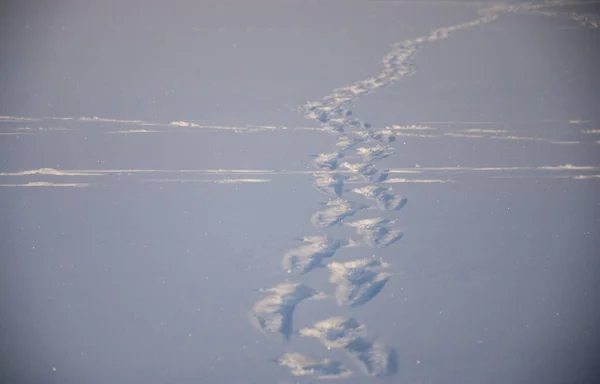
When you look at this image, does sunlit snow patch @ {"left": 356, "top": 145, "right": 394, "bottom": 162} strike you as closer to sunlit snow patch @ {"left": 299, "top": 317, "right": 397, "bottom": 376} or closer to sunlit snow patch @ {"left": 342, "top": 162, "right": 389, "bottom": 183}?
sunlit snow patch @ {"left": 342, "top": 162, "right": 389, "bottom": 183}

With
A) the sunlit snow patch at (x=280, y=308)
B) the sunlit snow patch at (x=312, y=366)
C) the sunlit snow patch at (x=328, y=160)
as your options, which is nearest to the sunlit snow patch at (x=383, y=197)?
the sunlit snow patch at (x=328, y=160)

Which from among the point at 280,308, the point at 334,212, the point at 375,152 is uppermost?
the point at 375,152

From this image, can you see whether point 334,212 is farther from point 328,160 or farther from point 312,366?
point 312,366

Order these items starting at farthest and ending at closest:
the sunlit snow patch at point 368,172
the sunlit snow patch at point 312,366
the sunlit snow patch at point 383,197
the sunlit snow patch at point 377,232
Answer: the sunlit snow patch at point 368,172 < the sunlit snow patch at point 383,197 < the sunlit snow patch at point 377,232 < the sunlit snow patch at point 312,366

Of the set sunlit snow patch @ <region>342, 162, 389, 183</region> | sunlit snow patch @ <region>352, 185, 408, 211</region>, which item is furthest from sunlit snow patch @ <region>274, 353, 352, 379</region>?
sunlit snow patch @ <region>342, 162, 389, 183</region>

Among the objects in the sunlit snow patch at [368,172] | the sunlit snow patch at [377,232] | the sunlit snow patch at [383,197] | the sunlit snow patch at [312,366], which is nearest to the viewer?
the sunlit snow patch at [312,366]

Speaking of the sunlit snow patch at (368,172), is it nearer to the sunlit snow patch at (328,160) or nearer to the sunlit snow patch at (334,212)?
the sunlit snow patch at (328,160)

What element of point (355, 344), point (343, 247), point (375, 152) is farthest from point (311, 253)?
point (375, 152)

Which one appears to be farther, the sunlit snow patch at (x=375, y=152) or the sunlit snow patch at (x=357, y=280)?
the sunlit snow patch at (x=375, y=152)

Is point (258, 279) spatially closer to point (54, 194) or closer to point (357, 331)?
point (357, 331)
